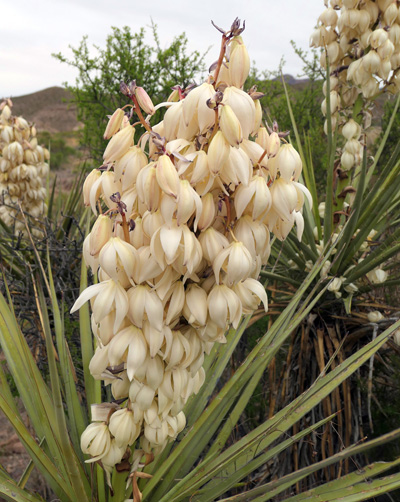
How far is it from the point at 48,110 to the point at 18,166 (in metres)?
22.0

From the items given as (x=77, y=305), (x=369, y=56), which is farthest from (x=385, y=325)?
(x=77, y=305)

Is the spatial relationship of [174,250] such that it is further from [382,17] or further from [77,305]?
[382,17]

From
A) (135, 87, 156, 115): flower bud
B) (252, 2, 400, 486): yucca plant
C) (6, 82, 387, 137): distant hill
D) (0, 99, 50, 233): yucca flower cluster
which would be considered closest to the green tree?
(0, 99, 50, 233): yucca flower cluster

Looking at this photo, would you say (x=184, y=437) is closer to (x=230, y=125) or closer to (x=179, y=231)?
(x=179, y=231)

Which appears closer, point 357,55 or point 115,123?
point 115,123

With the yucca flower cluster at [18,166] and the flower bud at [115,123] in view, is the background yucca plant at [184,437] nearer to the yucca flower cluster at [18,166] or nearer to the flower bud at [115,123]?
the flower bud at [115,123]

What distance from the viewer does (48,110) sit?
22.7m

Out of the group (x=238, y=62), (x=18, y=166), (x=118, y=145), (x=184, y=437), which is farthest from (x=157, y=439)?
(x=18, y=166)

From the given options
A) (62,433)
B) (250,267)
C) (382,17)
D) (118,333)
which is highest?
(382,17)

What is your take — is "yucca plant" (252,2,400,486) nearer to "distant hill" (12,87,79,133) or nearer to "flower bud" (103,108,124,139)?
"flower bud" (103,108,124,139)

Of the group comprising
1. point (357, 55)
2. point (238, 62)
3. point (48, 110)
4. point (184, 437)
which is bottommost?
point (184, 437)

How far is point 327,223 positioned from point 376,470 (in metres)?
1.08

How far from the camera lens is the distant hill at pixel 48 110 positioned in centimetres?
2084

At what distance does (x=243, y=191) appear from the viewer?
76cm
